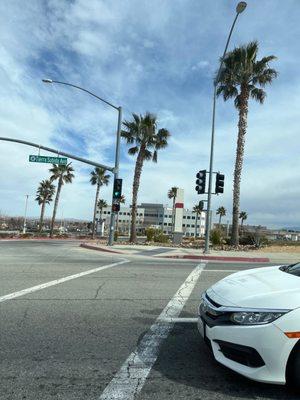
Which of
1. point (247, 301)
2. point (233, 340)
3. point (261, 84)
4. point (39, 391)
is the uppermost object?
point (261, 84)

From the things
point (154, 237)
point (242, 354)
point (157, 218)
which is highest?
point (157, 218)

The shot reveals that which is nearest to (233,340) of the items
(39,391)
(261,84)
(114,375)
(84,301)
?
(114,375)

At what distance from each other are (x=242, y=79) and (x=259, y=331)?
26.9 m

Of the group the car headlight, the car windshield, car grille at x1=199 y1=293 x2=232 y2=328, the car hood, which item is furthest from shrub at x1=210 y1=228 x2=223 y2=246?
the car headlight

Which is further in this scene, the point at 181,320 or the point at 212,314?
the point at 181,320

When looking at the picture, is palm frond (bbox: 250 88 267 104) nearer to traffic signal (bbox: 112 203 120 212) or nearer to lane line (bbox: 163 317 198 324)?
traffic signal (bbox: 112 203 120 212)

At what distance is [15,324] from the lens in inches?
259

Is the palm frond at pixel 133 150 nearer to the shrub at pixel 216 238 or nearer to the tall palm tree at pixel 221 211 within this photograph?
the shrub at pixel 216 238

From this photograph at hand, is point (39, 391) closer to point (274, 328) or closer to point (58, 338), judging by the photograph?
point (58, 338)

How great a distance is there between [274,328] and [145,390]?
1.35 metres

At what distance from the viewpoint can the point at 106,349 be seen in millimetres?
5469

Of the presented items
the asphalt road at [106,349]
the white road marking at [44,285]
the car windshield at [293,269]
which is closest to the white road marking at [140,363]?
the asphalt road at [106,349]

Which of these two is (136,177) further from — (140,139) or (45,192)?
(45,192)

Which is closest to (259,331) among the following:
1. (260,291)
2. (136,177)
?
(260,291)
